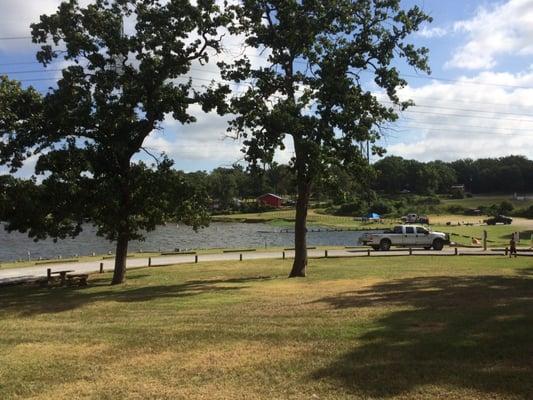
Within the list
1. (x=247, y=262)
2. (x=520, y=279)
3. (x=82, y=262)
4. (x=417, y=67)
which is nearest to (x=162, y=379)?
(x=520, y=279)

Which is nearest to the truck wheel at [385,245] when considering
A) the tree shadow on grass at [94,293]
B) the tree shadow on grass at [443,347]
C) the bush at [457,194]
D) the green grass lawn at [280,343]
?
the tree shadow on grass at [94,293]

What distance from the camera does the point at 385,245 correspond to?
41.6m

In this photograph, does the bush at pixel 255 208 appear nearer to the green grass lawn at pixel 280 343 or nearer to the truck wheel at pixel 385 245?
the truck wheel at pixel 385 245

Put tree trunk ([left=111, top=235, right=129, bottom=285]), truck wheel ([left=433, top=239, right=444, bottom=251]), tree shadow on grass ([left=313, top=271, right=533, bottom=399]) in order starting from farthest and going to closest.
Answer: truck wheel ([left=433, top=239, right=444, bottom=251]), tree trunk ([left=111, top=235, right=129, bottom=285]), tree shadow on grass ([left=313, top=271, right=533, bottom=399])

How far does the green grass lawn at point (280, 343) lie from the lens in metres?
7.45

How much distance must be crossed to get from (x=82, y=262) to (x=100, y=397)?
30.9 metres

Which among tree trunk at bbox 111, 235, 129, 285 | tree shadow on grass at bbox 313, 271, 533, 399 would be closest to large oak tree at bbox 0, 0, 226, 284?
tree trunk at bbox 111, 235, 129, 285

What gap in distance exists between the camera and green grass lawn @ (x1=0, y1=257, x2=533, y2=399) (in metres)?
7.45

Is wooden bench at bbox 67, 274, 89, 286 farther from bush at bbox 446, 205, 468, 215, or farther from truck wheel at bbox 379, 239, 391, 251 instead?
bush at bbox 446, 205, 468, 215

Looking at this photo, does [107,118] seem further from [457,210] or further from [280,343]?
[457,210]

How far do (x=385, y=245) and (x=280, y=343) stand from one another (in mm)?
32793

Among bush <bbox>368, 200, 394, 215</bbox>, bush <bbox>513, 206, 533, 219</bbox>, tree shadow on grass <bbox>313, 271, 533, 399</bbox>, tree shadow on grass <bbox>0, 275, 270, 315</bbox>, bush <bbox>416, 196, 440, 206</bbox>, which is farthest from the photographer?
bush <bbox>416, 196, 440, 206</bbox>

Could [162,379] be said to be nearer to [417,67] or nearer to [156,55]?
[156,55]

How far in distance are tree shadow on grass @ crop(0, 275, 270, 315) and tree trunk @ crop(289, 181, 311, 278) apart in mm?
1557
